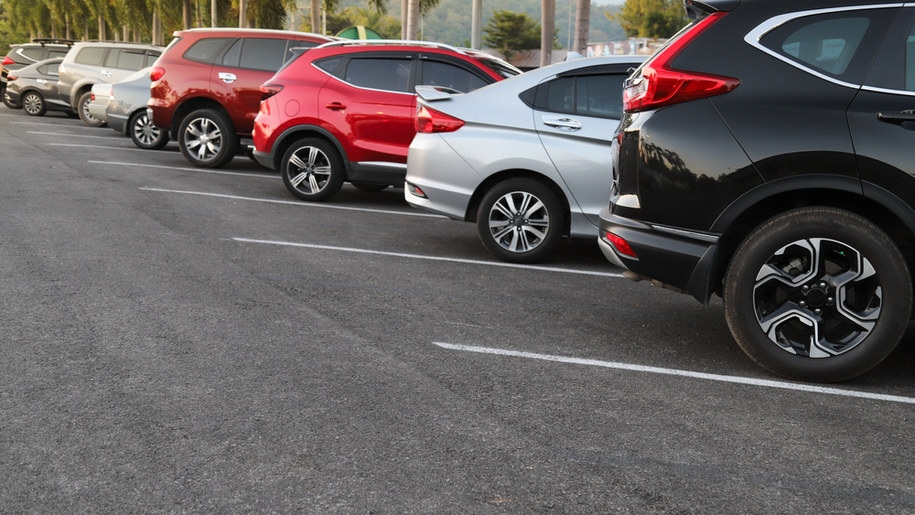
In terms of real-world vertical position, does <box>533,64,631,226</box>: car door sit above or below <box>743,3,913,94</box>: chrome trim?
below

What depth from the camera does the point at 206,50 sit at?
1446 centimetres

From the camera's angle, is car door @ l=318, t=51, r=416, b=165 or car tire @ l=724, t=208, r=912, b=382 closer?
car tire @ l=724, t=208, r=912, b=382

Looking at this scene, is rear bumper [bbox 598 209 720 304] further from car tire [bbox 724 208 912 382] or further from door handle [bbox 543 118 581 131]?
door handle [bbox 543 118 581 131]

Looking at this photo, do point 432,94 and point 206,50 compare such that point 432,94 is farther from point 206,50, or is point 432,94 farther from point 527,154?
point 206,50

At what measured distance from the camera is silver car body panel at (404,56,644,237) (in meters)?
7.73

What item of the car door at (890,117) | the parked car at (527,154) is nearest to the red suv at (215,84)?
the parked car at (527,154)

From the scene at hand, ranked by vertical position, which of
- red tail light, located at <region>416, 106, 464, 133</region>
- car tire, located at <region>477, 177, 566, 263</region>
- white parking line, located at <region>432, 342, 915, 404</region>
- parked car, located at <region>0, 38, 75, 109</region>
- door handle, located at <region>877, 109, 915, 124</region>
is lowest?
white parking line, located at <region>432, 342, 915, 404</region>

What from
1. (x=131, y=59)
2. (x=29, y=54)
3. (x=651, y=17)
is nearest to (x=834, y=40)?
(x=131, y=59)

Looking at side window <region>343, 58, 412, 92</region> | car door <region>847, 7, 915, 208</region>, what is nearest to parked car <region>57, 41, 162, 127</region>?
side window <region>343, 58, 412, 92</region>

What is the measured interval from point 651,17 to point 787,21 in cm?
9929

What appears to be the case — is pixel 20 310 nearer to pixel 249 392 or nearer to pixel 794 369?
pixel 249 392

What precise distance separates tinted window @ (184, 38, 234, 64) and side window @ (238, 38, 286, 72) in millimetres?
329

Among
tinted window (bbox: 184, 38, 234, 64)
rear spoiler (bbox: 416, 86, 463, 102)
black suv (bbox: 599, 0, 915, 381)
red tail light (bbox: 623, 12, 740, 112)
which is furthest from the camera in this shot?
tinted window (bbox: 184, 38, 234, 64)

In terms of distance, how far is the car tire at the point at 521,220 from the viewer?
25.9 ft
